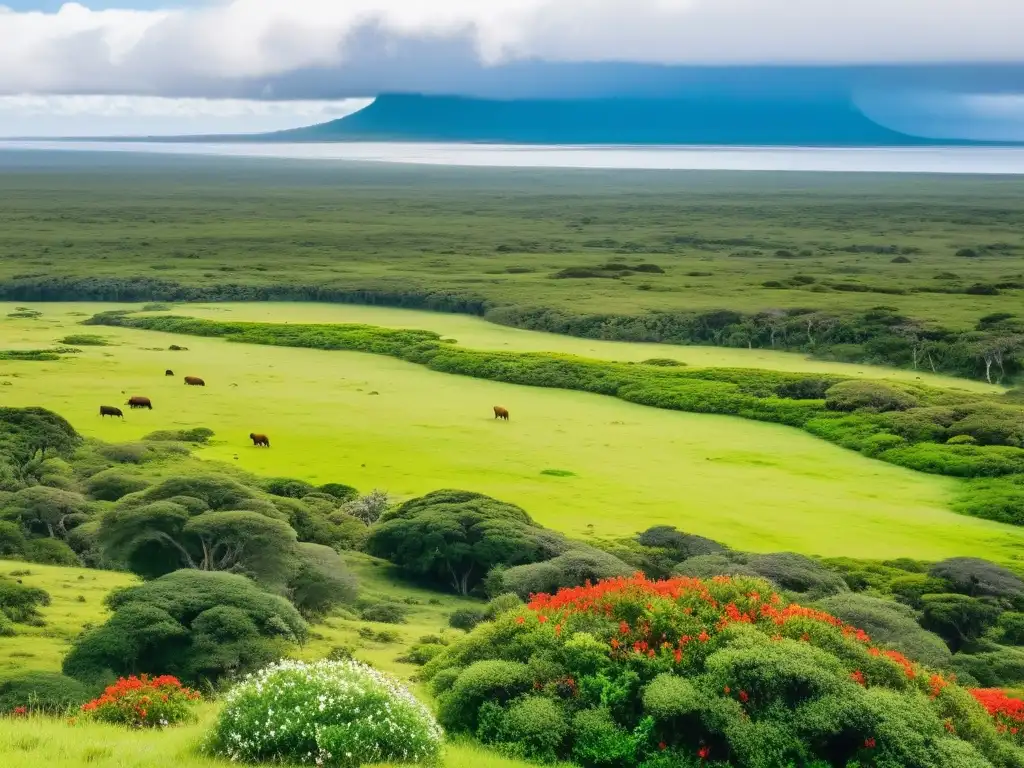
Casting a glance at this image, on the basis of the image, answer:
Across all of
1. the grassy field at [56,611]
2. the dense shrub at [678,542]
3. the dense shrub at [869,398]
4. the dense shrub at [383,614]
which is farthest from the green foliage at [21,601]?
the dense shrub at [869,398]

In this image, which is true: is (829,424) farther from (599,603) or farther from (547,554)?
(599,603)

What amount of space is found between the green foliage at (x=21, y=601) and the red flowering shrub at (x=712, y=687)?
37.3 feet

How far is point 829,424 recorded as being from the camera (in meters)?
56.8

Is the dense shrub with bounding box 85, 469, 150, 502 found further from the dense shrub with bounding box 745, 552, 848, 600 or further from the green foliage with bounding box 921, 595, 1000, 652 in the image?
the green foliage with bounding box 921, 595, 1000, 652

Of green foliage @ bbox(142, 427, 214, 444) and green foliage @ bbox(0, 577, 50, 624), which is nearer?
green foliage @ bbox(0, 577, 50, 624)

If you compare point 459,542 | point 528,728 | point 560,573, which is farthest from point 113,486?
point 528,728

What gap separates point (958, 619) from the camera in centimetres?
3166

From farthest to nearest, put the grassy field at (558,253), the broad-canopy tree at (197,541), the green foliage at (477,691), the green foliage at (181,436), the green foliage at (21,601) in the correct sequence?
the grassy field at (558,253)
the green foliage at (181,436)
the broad-canopy tree at (197,541)
the green foliage at (21,601)
the green foliage at (477,691)

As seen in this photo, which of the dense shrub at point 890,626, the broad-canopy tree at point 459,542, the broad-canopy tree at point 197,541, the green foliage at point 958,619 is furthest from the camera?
the broad-canopy tree at point 459,542

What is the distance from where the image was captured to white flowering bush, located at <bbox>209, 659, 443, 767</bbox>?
46.2 feet

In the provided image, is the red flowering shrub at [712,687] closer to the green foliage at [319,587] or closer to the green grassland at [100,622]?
the green grassland at [100,622]

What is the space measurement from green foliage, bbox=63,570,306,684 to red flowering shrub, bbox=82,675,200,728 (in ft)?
17.7

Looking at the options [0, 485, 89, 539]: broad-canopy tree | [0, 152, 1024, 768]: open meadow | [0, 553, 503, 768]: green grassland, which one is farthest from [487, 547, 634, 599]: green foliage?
[0, 485, 89, 539]: broad-canopy tree

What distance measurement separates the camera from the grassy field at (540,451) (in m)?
41.3
